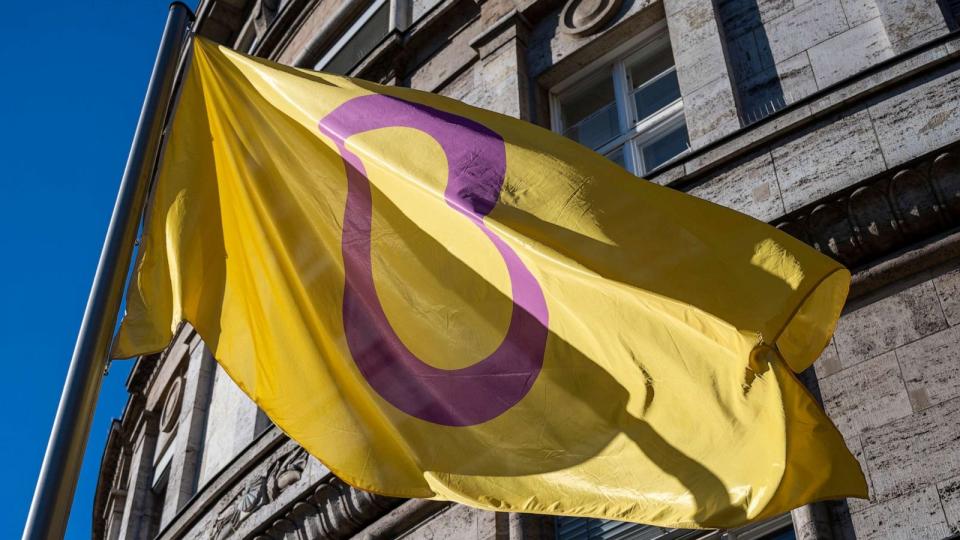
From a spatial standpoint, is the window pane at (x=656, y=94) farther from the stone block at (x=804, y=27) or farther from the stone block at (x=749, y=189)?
the stone block at (x=749, y=189)

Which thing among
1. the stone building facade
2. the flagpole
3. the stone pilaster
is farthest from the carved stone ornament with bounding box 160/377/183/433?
the flagpole

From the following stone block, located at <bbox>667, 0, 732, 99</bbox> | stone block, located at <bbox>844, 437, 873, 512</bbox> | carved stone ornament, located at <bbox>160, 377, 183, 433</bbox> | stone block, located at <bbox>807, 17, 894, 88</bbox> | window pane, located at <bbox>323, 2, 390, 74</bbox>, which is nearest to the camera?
stone block, located at <bbox>844, 437, 873, 512</bbox>

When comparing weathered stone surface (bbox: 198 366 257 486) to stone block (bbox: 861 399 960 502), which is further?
weathered stone surface (bbox: 198 366 257 486)

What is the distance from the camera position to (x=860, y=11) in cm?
1070

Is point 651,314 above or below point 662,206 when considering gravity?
below

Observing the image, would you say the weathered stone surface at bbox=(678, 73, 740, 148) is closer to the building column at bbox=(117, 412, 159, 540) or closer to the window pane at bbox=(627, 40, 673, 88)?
the window pane at bbox=(627, 40, 673, 88)

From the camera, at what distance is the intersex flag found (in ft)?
20.4

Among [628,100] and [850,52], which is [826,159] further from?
[628,100]

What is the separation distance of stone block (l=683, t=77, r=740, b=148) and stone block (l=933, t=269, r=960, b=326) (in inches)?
105

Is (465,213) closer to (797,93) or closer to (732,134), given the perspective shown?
(732,134)

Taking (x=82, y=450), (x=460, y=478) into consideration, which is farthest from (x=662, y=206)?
(x=82, y=450)

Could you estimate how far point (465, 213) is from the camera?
7.57 meters

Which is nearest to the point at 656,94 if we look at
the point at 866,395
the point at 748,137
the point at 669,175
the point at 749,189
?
the point at 669,175

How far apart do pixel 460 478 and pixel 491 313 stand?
0.95 meters
